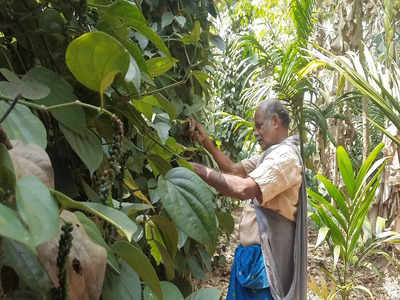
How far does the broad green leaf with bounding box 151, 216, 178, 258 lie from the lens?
473 millimetres

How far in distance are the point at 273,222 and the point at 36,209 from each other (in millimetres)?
1350

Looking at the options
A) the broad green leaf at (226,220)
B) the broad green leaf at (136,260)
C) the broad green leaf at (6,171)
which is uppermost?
the broad green leaf at (6,171)

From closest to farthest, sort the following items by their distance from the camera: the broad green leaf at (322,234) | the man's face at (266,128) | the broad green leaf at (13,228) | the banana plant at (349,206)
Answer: the broad green leaf at (13,228) < the man's face at (266,128) < the banana plant at (349,206) < the broad green leaf at (322,234)

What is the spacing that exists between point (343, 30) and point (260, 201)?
2.35m

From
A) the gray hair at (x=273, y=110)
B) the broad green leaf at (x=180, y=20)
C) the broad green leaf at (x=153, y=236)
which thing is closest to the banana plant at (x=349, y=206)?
the gray hair at (x=273, y=110)

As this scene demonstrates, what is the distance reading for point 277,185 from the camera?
1.33 metres

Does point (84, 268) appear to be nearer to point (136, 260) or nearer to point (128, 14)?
point (136, 260)

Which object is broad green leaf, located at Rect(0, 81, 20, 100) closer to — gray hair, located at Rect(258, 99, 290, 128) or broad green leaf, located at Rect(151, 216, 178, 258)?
broad green leaf, located at Rect(151, 216, 178, 258)

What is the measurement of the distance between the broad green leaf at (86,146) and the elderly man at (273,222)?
90 centimetres

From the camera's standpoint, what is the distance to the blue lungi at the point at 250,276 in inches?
56.7

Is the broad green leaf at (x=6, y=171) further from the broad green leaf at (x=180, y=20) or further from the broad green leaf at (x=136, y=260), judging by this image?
the broad green leaf at (x=180, y=20)

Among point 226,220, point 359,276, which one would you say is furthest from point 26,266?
point 359,276

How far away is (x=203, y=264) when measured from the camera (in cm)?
121

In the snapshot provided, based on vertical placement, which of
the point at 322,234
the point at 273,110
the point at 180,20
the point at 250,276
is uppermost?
the point at 180,20
